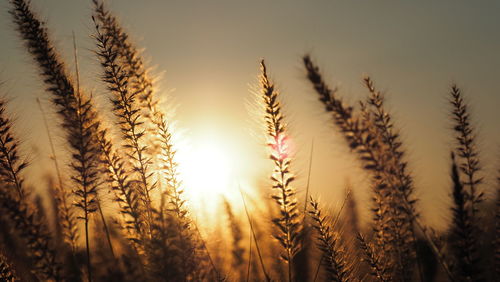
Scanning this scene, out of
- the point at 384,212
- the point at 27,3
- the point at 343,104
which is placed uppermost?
the point at 27,3

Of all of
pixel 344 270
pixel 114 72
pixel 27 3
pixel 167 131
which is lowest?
pixel 344 270

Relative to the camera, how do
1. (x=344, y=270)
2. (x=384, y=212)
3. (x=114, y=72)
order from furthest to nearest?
(x=114, y=72), (x=384, y=212), (x=344, y=270)

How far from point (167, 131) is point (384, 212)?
1.74 meters

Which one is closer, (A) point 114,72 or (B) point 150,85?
(A) point 114,72

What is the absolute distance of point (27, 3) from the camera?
3291mm

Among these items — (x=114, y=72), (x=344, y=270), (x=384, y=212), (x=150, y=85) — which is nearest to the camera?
(x=344, y=270)

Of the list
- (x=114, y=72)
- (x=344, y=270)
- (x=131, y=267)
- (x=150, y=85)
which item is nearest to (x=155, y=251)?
(x=131, y=267)

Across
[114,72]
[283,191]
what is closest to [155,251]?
[283,191]

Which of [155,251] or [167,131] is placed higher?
[167,131]

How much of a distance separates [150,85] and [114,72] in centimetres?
59

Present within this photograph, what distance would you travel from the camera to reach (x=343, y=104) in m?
2.49

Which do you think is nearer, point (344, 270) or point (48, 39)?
point (344, 270)

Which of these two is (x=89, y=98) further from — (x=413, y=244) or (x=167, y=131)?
(x=413, y=244)

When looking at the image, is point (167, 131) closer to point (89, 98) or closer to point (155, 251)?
point (89, 98)
